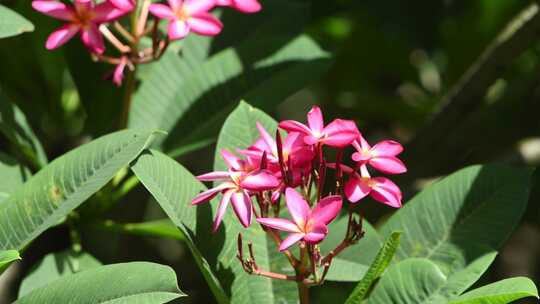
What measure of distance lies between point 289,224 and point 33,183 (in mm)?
323

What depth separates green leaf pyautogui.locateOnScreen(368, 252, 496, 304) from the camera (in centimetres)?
114

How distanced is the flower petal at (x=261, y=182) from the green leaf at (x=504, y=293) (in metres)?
0.23

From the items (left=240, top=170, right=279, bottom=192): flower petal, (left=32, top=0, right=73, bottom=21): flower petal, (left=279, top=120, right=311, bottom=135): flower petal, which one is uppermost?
(left=32, top=0, right=73, bottom=21): flower petal

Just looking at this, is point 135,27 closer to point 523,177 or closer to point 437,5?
point 523,177

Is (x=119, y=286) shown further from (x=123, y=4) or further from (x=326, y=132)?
(x=123, y=4)

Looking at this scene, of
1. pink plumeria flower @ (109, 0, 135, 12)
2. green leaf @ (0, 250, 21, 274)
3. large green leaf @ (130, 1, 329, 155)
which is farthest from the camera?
large green leaf @ (130, 1, 329, 155)

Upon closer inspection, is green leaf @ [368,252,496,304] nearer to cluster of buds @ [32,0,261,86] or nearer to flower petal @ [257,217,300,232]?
flower petal @ [257,217,300,232]

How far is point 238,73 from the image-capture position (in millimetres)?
1463

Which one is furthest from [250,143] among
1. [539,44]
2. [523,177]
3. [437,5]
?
[539,44]

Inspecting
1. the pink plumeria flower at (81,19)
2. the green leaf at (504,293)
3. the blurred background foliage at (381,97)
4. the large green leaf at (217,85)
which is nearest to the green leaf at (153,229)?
the blurred background foliage at (381,97)

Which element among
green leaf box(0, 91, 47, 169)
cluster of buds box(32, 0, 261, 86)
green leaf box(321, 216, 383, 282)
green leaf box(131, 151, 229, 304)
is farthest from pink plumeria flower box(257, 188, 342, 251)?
green leaf box(0, 91, 47, 169)

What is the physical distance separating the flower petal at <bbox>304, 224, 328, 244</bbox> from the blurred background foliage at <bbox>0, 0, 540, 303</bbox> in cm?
48

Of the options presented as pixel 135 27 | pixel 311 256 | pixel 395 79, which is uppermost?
pixel 135 27

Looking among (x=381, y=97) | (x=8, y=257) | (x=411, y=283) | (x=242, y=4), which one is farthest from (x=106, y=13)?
(x=381, y=97)
